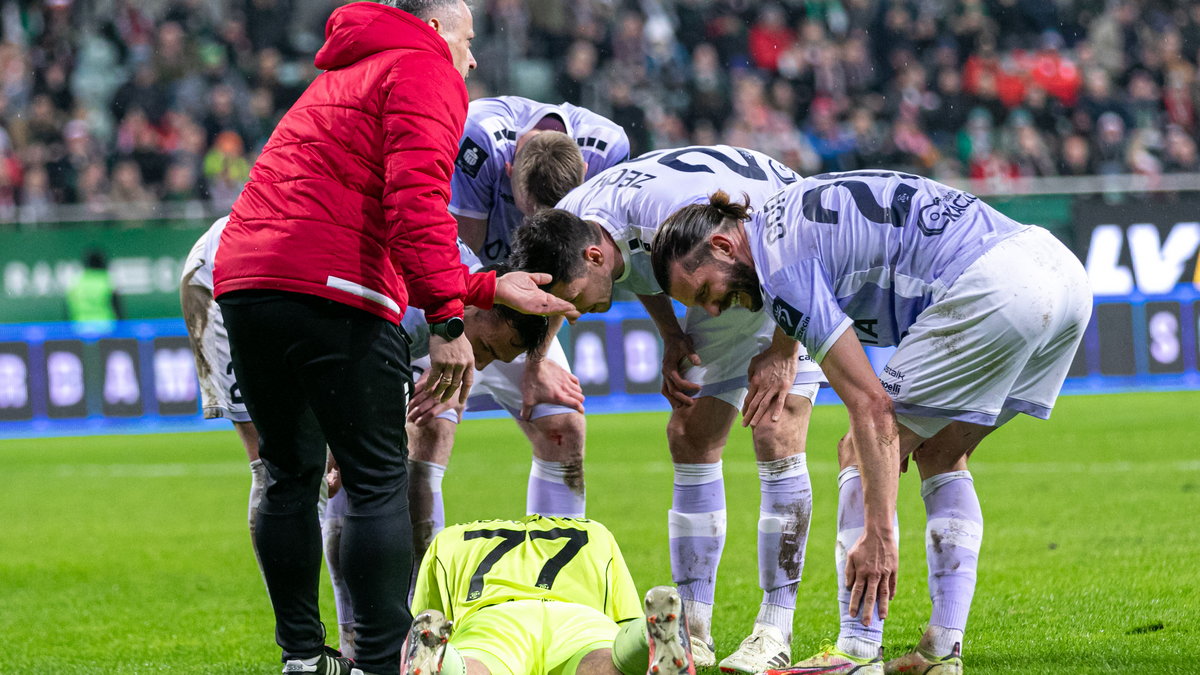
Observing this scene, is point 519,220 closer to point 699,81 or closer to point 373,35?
point 373,35

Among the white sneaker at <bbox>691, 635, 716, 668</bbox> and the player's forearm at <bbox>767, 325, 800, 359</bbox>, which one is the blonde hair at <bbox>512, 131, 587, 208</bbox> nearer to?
the player's forearm at <bbox>767, 325, 800, 359</bbox>

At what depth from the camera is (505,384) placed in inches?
207

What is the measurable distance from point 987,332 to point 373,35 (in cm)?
179

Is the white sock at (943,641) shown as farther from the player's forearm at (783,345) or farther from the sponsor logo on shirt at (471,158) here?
the sponsor logo on shirt at (471,158)

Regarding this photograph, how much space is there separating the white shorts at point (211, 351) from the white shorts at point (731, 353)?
5.30ft

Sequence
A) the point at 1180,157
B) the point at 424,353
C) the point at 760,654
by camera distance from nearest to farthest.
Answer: the point at 760,654 → the point at 424,353 → the point at 1180,157

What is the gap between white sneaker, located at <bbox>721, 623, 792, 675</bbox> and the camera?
172 inches

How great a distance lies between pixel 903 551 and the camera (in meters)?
6.67

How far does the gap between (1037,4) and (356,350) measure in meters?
17.4

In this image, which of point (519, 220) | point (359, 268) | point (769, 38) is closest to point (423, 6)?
point (359, 268)

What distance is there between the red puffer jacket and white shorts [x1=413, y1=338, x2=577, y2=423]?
1382mm

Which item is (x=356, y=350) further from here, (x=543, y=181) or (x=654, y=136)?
(x=654, y=136)

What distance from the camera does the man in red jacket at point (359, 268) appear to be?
3.53 m

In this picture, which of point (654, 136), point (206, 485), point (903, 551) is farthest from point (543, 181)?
point (654, 136)
